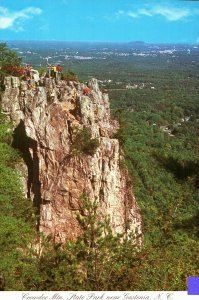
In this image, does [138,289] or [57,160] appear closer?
[138,289]

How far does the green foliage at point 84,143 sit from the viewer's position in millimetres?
8656

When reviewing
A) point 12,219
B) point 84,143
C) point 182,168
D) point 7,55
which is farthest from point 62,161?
point 182,168

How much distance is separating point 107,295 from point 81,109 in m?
4.46

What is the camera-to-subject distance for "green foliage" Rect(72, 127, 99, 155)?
341 inches

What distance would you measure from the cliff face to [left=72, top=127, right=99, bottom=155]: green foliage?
9cm

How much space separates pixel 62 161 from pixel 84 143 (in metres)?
0.61

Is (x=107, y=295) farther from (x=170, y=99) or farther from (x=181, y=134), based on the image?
(x=170, y=99)

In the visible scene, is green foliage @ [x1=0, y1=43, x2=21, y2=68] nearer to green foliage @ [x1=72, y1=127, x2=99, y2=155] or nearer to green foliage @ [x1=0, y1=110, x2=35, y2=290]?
green foliage @ [x1=0, y1=110, x2=35, y2=290]

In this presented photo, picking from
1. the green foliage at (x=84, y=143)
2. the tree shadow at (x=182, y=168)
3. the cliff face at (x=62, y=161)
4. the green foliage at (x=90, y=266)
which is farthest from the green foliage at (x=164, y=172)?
the green foliage at (x=84, y=143)

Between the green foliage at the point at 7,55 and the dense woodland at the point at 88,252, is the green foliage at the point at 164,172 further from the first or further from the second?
the green foliage at the point at 7,55

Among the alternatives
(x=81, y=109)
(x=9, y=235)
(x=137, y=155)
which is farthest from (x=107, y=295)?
(x=137, y=155)

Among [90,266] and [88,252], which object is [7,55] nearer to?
[88,252]

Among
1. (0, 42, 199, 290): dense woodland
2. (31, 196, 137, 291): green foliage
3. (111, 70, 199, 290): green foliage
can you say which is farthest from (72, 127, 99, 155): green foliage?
(31, 196, 137, 291): green foliage

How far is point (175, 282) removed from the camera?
6.19 meters
